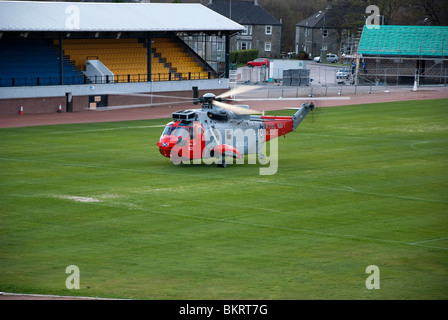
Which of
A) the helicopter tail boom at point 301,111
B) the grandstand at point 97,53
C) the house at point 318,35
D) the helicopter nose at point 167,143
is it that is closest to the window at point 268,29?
the house at point 318,35

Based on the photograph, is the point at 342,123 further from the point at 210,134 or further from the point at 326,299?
the point at 326,299

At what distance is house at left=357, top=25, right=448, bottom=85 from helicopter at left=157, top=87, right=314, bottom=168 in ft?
180

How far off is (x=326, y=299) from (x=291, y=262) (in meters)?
3.22

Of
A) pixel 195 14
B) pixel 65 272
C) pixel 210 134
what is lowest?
pixel 65 272

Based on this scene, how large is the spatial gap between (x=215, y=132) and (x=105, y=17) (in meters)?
34.6

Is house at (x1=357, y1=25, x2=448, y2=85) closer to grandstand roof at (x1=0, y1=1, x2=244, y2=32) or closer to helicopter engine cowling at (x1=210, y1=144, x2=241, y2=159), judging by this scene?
grandstand roof at (x1=0, y1=1, x2=244, y2=32)

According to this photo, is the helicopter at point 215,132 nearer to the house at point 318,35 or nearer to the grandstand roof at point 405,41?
the grandstand roof at point 405,41

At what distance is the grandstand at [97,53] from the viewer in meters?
60.1

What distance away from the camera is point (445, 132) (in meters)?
48.8

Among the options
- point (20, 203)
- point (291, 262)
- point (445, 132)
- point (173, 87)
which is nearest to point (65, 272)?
point (291, 262)

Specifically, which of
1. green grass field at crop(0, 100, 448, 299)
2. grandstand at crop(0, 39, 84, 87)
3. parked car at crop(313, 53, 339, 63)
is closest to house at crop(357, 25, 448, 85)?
parked car at crop(313, 53, 339, 63)

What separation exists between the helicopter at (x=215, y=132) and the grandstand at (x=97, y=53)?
65.6ft

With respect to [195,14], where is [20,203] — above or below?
below

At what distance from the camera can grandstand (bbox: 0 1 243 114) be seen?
197 feet
